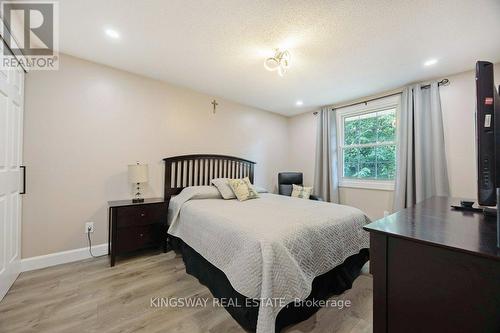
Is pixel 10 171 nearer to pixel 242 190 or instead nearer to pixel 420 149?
pixel 242 190

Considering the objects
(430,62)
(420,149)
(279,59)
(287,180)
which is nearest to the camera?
(279,59)

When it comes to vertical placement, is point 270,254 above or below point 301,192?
below

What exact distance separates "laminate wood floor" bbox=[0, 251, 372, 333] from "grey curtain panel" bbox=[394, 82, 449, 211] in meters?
1.57

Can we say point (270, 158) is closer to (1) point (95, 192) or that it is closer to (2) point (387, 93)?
(2) point (387, 93)

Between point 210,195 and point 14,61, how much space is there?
7.53ft

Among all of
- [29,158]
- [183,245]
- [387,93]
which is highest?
[387,93]

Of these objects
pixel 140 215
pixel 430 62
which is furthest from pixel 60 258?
pixel 430 62

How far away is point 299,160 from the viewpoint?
15.1ft

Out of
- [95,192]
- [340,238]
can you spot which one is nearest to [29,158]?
[95,192]

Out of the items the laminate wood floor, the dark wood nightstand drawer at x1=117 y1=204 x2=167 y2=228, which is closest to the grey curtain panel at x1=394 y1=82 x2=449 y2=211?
the laminate wood floor

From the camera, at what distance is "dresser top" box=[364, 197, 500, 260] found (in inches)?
26.5

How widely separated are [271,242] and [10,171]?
235cm

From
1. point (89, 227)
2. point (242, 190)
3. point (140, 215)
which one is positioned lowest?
point (89, 227)

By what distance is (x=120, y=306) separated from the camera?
1.67 meters
